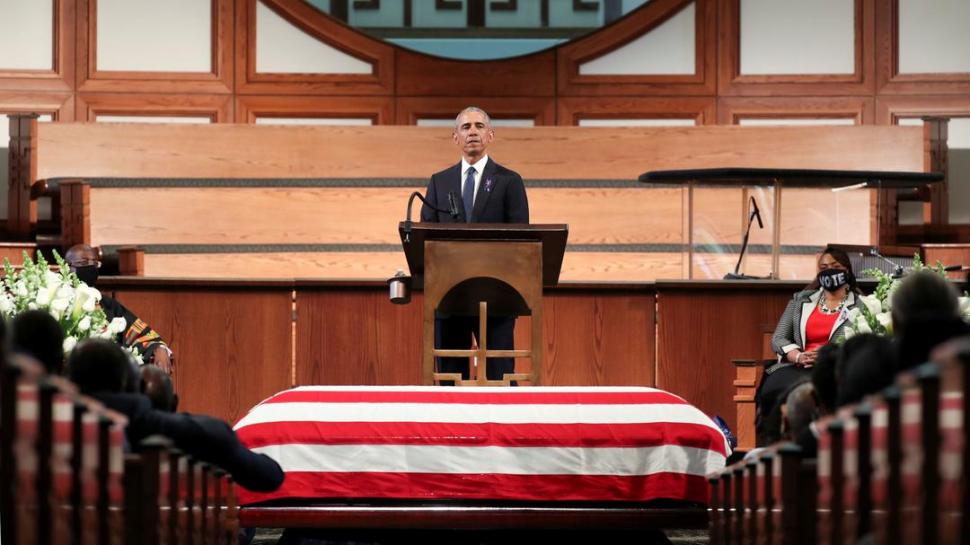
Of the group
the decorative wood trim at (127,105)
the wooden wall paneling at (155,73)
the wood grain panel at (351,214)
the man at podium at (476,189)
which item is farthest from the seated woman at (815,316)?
the decorative wood trim at (127,105)

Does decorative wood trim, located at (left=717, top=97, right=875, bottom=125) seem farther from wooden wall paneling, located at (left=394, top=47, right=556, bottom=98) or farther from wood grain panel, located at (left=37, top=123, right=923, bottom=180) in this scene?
wooden wall paneling, located at (left=394, top=47, right=556, bottom=98)

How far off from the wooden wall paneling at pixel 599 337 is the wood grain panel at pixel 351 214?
5.15 ft

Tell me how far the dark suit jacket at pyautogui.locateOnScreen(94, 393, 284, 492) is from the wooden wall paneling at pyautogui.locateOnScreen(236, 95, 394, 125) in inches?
228

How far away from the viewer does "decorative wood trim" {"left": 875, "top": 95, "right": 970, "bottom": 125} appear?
8516mm

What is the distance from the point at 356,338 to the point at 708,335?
155 cm

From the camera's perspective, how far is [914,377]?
1804 millimetres

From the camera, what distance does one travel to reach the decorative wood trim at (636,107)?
Answer: 8.57 metres

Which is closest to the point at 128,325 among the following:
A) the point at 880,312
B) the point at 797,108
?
the point at 880,312

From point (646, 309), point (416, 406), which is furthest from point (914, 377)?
point (646, 309)

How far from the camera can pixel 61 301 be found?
4.18 meters

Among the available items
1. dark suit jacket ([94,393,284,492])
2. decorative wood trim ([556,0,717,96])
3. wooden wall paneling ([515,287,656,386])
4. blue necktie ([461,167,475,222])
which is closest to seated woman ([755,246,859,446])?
wooden wall paneling ([515,287,656,386])

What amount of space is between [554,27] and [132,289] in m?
3.75

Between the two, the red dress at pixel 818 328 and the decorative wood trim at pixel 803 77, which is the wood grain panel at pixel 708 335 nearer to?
the red dress at pixel 818 328

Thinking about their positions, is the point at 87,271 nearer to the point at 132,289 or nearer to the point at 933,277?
the point at 132,289
